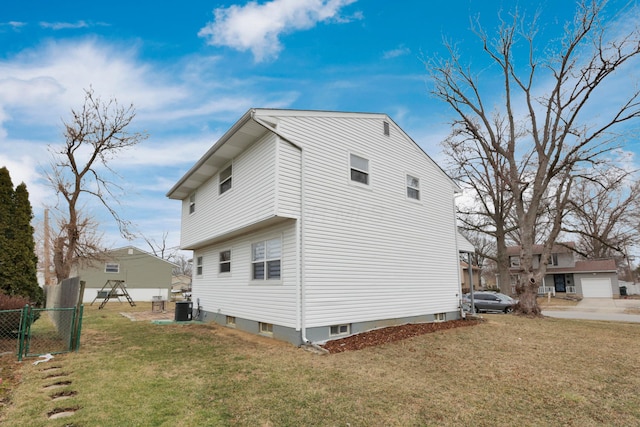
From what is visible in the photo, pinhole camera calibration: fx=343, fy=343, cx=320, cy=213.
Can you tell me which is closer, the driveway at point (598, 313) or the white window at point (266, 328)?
the white window at point (266, 328)

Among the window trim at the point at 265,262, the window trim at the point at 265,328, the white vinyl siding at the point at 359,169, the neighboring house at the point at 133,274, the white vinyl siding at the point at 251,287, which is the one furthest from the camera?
the neighboring house at the point at 133,274

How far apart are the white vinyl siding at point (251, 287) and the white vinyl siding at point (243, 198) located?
612mm

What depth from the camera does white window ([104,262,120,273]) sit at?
106ft

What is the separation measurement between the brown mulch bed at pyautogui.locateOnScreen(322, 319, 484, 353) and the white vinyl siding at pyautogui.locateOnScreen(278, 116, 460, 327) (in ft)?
1.48

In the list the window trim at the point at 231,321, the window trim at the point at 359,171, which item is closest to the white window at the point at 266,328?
the window trim at the point at 231,321

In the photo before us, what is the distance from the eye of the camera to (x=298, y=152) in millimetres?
8695

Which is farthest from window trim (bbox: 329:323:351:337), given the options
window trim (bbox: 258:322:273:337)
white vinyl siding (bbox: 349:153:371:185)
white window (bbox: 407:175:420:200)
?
white window (bbox: 407:175:420:200)

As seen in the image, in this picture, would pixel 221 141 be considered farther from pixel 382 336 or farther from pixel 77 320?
pixel 382 336

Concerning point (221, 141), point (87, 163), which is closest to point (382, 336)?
point (221, 141)

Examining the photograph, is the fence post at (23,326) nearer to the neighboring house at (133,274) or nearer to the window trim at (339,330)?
the window trim at (339,330)

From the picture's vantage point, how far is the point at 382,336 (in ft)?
28.5

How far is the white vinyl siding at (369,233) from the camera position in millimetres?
8539

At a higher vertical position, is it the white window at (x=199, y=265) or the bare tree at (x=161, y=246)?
the bare tree at (x=161, y=246)

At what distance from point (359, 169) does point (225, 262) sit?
569 cm
